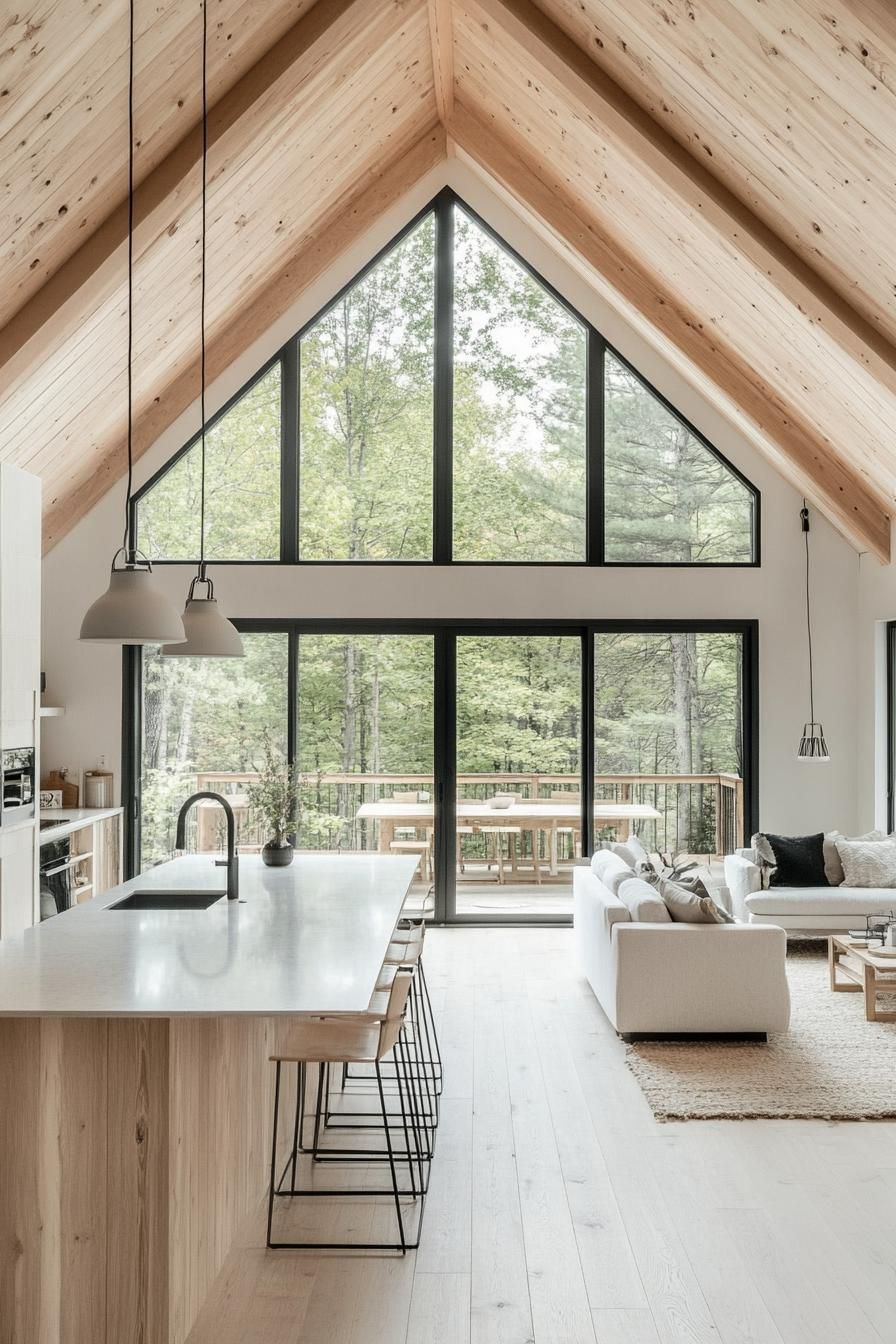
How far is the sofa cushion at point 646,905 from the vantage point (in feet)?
17.3

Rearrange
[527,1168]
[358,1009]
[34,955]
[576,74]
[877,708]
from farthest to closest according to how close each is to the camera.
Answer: [877,708]
[576,74]
[527,1168]
[34,955]
[358,1009]

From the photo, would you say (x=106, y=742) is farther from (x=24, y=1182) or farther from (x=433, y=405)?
(x=24, y=1182)

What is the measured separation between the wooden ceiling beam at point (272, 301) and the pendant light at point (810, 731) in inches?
142

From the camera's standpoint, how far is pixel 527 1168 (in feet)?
12.6

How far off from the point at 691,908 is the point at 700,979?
1.08 ft

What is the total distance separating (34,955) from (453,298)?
613 centimetres

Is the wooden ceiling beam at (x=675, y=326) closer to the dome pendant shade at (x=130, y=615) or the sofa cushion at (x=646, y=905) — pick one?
the sofa cushion at (x=646, y=905)

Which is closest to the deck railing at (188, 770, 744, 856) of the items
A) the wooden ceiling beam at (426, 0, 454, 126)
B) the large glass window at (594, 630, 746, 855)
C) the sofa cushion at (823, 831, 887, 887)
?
the large glass window at (594, 630, 746, 855)

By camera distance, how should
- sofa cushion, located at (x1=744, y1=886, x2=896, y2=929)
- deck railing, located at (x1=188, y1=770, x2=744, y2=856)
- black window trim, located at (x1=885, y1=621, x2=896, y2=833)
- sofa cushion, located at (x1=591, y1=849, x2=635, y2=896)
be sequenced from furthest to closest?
1. deck railing, located at (x1=188, y1=770, x2=744, y2=856)
2. black window trim, located at (x1=885, y1=621, x2=896, y2=833)
3. sofa cushion, located at (x1=744, y1=886, x2=896, y2=929)
4. sofa cushion, located at (x1=591, y1=849, x2=635, y2=896)

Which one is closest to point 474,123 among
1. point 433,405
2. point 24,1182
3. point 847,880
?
point 433,405

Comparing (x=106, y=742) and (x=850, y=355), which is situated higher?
(x=850, y=355)

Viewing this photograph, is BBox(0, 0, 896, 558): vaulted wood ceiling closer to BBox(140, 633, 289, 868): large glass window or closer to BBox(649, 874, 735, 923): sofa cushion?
BBox(140, 633, 289, 868): large glass window

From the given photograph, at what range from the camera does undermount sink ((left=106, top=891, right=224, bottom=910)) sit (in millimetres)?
4094

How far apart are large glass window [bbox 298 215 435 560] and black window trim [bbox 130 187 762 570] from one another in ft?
0.17
